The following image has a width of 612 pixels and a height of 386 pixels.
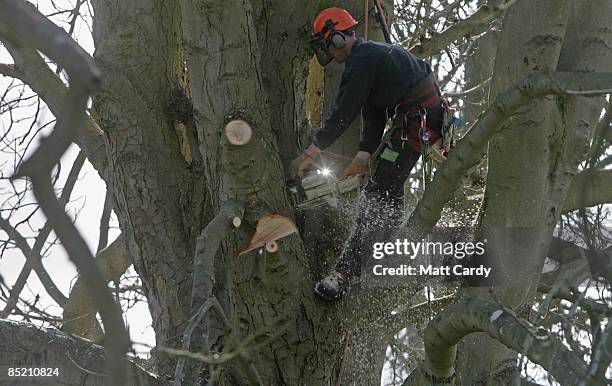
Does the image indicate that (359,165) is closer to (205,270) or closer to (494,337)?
(205,270)

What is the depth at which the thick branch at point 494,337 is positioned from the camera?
265 centimetres

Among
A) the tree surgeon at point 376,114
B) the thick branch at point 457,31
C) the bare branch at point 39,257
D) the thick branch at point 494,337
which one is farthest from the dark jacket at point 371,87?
the bare branch at point 39,257

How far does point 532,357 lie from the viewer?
2.77 metres

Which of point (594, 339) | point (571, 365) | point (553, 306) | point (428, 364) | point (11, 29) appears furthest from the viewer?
point (553, 306)

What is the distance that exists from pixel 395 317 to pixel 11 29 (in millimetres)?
3386

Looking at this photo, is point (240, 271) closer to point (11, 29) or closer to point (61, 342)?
point (61, 342)

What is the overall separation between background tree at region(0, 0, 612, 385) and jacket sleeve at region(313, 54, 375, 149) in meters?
0.16

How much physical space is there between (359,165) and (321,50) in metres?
0.63

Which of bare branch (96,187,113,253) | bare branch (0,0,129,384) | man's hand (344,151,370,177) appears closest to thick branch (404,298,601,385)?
man's hand (344,151,370,177)

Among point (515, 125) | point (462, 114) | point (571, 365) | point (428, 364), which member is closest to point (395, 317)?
point (428, 364)

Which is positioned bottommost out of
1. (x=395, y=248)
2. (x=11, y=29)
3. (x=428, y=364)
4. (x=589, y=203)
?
(x=11, y=29)

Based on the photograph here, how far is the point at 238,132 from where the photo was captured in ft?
12.6

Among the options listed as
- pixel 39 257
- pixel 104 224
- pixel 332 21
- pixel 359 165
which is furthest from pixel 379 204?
pixel 104 224

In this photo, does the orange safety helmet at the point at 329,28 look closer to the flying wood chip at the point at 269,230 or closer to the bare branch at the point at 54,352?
the flying wood chip at the point at 269,230
